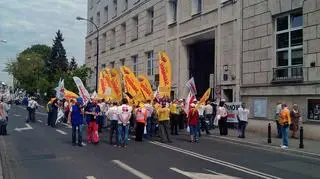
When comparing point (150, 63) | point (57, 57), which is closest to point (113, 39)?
point (150, 63)

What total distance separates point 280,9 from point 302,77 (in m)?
3.58

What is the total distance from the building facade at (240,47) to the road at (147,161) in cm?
543

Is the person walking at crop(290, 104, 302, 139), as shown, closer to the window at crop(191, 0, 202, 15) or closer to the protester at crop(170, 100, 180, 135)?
the protester at crop(170, 100, 180, 135)

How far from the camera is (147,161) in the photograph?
13.9 m

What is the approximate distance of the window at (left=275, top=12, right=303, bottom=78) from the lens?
901 inches

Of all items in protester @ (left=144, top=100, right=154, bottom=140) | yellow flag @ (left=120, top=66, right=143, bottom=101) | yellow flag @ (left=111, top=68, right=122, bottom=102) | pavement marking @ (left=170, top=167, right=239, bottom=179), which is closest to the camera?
pavement marking @ (left=170, top=167, right=239, bottom=179)

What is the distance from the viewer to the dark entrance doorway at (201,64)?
34.6m

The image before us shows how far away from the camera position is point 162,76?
24.2 m

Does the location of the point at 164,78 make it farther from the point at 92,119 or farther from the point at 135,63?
the point at 135,63

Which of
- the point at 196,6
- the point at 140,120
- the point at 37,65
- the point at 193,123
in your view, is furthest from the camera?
the point at 37,65

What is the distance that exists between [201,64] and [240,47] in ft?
28.5

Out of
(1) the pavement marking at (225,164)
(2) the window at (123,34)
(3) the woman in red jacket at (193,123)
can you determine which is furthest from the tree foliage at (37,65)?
(1) the pavement marking at (225,164)

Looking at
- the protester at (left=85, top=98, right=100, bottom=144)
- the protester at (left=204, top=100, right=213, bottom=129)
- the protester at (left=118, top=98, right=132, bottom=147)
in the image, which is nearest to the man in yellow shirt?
the protester at (left=118, top=98, right=132, bottom=147)

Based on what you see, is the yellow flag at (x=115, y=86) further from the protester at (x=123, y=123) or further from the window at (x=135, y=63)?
the window at (x=135, y=63)
